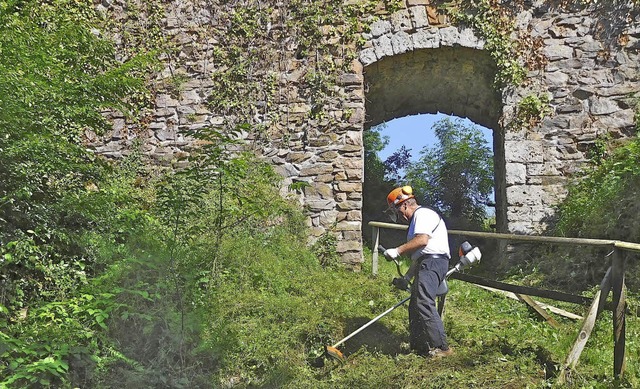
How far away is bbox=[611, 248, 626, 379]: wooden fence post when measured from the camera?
120 inches

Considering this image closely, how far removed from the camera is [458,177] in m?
13.6

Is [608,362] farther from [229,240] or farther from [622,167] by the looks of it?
[229,240]

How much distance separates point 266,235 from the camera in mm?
6188

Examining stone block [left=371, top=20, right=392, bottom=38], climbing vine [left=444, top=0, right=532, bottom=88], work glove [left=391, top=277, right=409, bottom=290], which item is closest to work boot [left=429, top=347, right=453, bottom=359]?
work glove [left=391, top=277, right=409, bottom=290]

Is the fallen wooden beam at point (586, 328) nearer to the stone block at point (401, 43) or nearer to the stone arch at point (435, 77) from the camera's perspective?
the stone arch at point (435, 77)

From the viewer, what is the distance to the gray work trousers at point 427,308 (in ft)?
12.7

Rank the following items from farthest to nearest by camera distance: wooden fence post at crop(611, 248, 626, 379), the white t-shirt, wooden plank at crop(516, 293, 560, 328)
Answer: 1. wooden plank at crop(516, 293, 560, 328)
2. the white t-shirt
3. wooden fence post at crop(611, 248, 626, 379)

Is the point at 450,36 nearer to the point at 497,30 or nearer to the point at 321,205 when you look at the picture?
the point at 497,30

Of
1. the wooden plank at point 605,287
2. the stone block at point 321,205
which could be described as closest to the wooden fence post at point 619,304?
the wooden plank at point 605,287

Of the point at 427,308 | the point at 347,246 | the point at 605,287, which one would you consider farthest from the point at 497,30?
the point at 605,287

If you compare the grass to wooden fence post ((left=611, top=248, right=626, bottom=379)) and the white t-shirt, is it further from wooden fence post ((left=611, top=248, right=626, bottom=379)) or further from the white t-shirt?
the white t-shirt

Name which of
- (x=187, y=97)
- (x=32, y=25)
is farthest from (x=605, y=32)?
(x=32, y=25)

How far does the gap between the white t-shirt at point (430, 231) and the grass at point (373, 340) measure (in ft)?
2.59

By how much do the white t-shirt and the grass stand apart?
2.59ft
